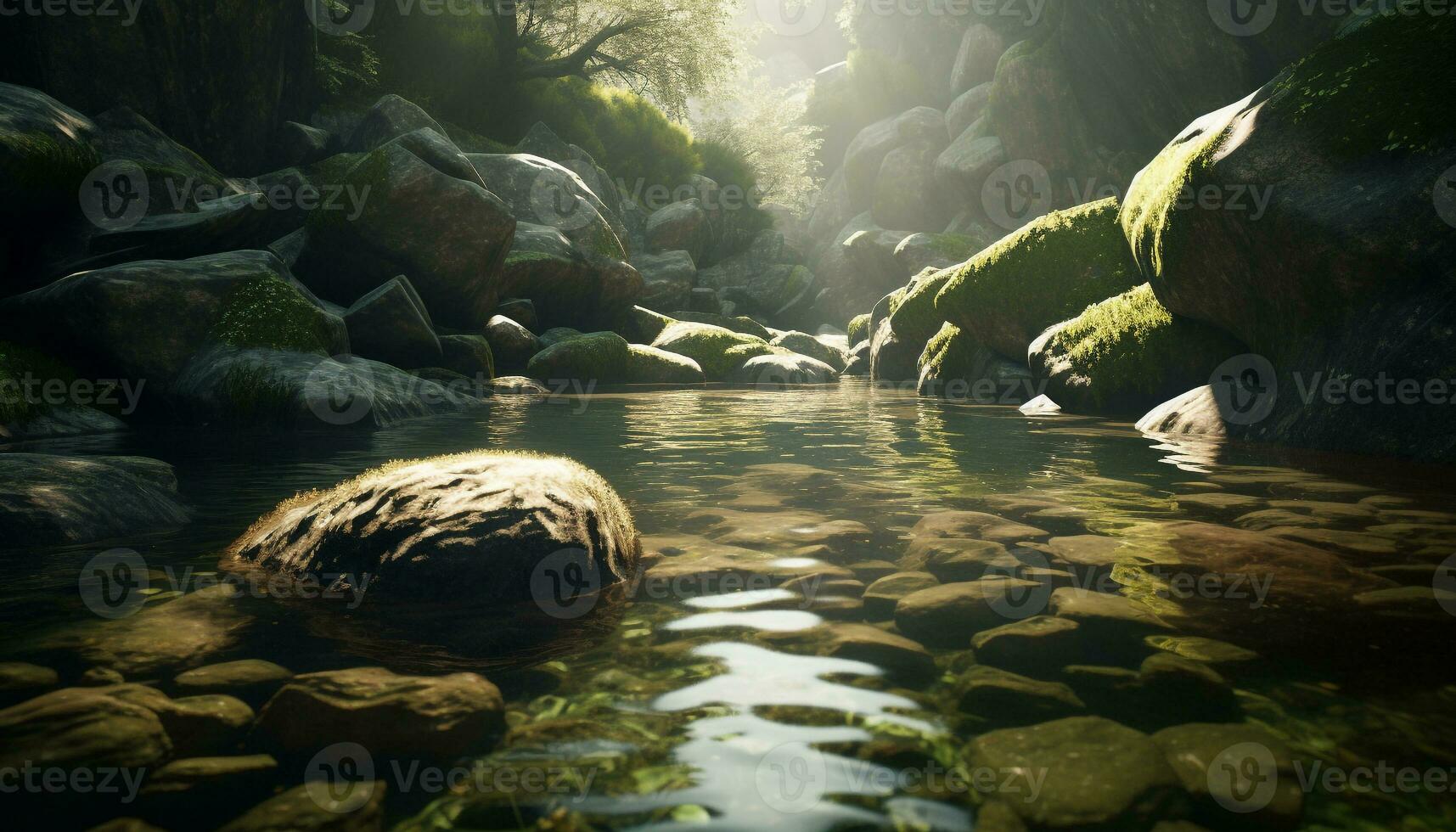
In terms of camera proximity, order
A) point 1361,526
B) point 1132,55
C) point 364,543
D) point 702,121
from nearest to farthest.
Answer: point 364,543
point 1361,526
point 1132,55
point 702,121

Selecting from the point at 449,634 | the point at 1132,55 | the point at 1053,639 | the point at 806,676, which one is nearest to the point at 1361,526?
the point at 1053,639

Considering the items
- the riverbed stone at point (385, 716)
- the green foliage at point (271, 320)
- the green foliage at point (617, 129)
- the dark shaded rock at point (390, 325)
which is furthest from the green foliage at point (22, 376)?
the green foliage at point (617, 129)

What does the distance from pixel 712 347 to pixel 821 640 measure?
17.2 m

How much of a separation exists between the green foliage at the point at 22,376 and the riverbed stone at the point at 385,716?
23.6 ft

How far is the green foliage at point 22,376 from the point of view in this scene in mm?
7289

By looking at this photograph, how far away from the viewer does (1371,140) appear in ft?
19.2

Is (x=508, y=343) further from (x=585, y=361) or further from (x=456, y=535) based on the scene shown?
(x=456, y=535)

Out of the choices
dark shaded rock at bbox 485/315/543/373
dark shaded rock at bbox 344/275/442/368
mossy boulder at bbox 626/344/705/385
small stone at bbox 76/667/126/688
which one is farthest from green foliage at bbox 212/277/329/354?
mossy boulder at bbox 626/344/705/385

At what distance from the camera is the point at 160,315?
28.2 feet

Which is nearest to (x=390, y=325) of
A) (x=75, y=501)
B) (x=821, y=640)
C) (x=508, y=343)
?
(x=508, y=343)

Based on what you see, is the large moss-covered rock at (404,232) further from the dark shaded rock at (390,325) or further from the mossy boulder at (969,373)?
the mossy boulder at (969,373)

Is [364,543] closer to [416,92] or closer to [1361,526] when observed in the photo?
[1361,526]

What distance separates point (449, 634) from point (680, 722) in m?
0.97

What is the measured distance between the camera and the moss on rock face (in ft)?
39.3
